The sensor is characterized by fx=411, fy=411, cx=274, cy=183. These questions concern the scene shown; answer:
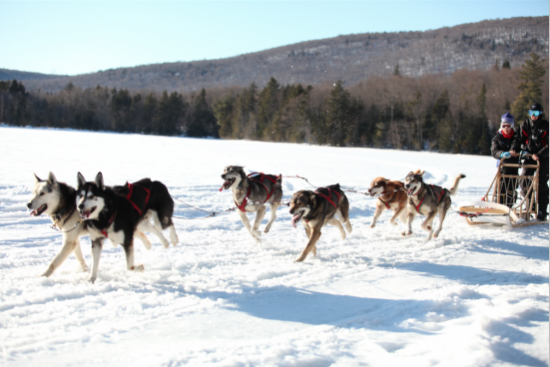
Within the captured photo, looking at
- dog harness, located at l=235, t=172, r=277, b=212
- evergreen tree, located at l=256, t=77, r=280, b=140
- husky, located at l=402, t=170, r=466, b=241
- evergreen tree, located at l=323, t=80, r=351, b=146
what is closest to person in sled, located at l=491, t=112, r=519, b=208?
husky, located at l=402, t=170, r=466, b=241

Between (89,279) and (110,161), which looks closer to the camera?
(89,279)

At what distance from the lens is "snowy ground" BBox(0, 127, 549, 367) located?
9.59 ft

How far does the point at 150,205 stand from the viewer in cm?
525

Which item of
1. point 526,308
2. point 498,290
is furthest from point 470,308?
point 498,290

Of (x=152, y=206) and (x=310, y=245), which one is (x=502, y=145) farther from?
(x=152, y=206)

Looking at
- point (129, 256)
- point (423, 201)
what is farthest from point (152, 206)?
point (423, 201)

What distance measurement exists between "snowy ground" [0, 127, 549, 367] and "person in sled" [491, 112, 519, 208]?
4.04 feet

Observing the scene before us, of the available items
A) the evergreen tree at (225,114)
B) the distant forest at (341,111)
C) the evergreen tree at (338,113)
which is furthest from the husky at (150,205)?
the evergreen tree at (225,114)

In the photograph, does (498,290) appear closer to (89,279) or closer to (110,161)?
(89,279)

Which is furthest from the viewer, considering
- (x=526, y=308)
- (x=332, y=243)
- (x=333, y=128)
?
(x=333, y=128)

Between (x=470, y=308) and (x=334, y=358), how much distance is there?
1590 millimetres

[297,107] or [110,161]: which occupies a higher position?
[297,107]

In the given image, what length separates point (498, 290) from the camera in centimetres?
422

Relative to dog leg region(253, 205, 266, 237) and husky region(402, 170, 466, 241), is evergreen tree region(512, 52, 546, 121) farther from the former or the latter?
dog leg region(253, 205, 266, 237)
